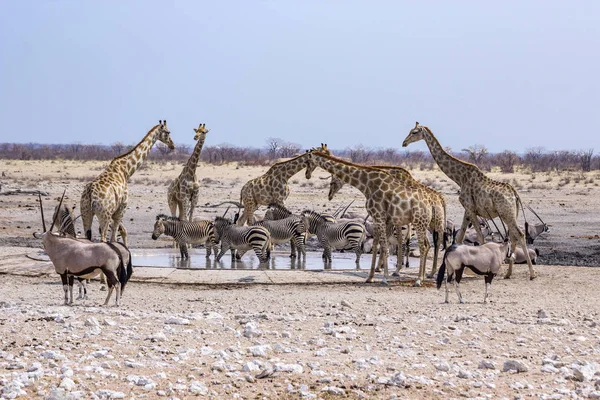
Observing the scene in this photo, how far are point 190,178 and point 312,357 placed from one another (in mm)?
11037

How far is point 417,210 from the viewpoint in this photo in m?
14.9

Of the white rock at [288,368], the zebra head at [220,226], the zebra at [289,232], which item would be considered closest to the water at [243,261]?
the zebra at [289,232]

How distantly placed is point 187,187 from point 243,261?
249 cm

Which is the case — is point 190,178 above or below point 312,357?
above

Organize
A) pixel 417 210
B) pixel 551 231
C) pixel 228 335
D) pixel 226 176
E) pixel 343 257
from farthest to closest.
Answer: pixel 226 176 → pixel 551 231 → pixel 343 257 → pixel 417 210 → pixel 228 335

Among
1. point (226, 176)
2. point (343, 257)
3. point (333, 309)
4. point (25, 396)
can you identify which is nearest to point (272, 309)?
point (333, 309)

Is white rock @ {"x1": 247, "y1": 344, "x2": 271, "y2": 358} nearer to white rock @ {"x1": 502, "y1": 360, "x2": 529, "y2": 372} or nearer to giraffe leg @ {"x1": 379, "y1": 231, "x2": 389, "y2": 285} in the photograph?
white rock @ {"x1": 502, "y1": 360, "x2": 529, "y2": 372}

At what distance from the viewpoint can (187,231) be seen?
1769cm

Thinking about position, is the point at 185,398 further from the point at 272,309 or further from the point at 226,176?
the point at 226,176

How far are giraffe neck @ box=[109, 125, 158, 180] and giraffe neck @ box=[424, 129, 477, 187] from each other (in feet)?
16.6

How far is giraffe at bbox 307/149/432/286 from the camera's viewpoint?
14852 mm

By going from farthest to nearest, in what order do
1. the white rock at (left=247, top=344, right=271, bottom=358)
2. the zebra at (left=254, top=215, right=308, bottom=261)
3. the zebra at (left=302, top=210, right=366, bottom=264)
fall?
1. the zebra at (left=254, top=215, right=308, bottom=261)
2. the zebra at (left=302, top=210, right=366, bottom=264)
3. the white rock at (left=247, top=344, right=271, bottom=358)

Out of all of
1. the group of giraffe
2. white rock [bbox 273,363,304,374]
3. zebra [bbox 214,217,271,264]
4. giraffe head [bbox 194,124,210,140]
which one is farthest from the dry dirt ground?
giraffe head [bbox 194,124,210,140]

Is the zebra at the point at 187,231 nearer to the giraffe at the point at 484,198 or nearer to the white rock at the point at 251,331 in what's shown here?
the giraffe at the point at 484,198
